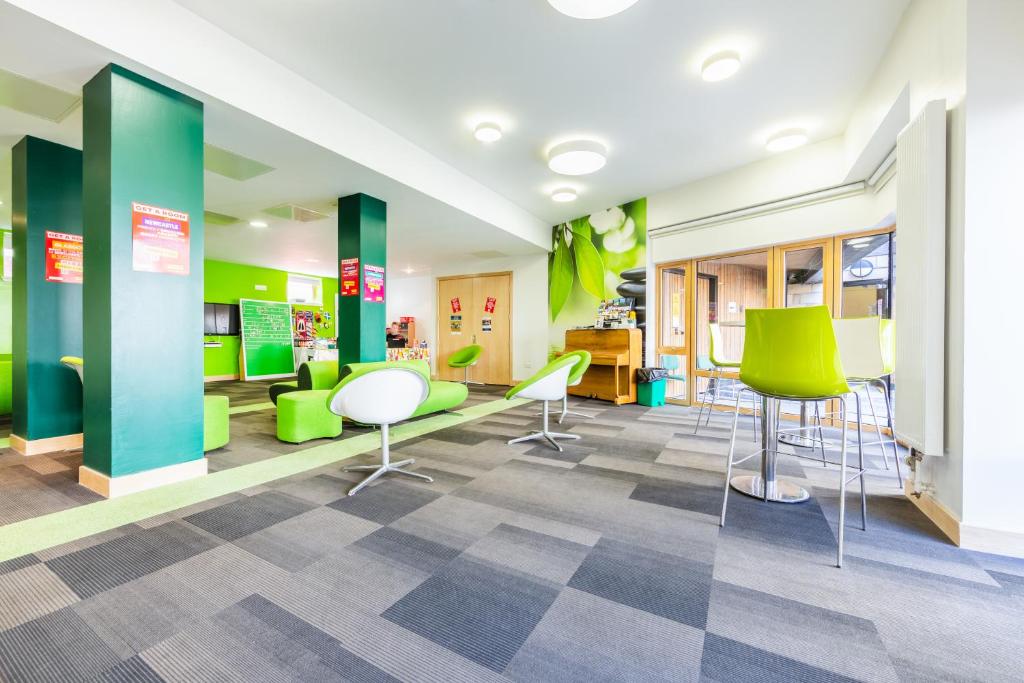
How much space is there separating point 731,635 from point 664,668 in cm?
32

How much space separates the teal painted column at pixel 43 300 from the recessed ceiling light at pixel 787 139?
7.09 m

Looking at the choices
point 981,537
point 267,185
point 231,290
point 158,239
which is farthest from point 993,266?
point 231,290

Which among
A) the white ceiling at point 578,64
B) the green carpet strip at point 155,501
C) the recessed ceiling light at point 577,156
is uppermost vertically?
the white ceiling at point 578,64

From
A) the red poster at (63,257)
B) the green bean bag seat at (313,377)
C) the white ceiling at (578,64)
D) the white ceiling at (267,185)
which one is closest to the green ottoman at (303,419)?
the green bean bag seat at (313,377)

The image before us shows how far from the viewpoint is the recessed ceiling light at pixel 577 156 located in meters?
4.48

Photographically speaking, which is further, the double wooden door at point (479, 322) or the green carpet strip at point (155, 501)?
the double wooden door at point (479, 322)

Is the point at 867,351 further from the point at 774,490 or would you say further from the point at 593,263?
the point at 593,263

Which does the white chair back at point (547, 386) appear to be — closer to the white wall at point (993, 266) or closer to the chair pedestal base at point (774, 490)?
the chair pedestal base at point (774, 490)

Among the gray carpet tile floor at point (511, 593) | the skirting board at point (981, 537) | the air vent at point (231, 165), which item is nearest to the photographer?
the gray carpet tile floor at point (511, 593)

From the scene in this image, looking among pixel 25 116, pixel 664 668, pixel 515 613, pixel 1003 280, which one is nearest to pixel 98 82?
pixel 25 116

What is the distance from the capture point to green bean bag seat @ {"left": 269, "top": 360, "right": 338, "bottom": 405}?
4.59 metres

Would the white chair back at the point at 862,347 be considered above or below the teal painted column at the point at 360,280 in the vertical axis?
below

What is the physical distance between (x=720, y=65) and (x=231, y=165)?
472 cm

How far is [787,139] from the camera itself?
4352mm
